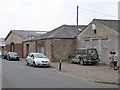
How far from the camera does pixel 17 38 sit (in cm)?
6512

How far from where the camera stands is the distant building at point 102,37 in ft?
106

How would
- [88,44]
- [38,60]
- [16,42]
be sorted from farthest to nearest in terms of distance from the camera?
[16,42]
[88,44]
[38,60]

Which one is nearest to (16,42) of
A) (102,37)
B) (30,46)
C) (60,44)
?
(30,46)

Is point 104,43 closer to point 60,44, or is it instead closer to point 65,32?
point 60,44

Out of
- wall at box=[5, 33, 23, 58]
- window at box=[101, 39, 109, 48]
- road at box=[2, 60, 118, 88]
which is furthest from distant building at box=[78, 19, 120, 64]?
wall at box=[5, 33, 23, 58]

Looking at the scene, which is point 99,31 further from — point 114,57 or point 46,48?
point 46,48

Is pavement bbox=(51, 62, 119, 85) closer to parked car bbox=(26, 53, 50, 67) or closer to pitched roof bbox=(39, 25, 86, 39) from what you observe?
parked car bbox=(26, 53, 50, 67)

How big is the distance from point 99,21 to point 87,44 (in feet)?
12.7

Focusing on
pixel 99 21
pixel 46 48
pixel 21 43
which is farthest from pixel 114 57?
pixel 21 43

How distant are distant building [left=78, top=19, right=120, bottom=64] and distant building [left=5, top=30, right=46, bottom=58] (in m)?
23.8

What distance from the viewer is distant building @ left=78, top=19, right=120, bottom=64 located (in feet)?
106

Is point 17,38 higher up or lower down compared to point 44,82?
higher up

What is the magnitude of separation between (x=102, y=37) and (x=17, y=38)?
33.7 meters

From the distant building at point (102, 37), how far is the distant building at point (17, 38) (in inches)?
938
